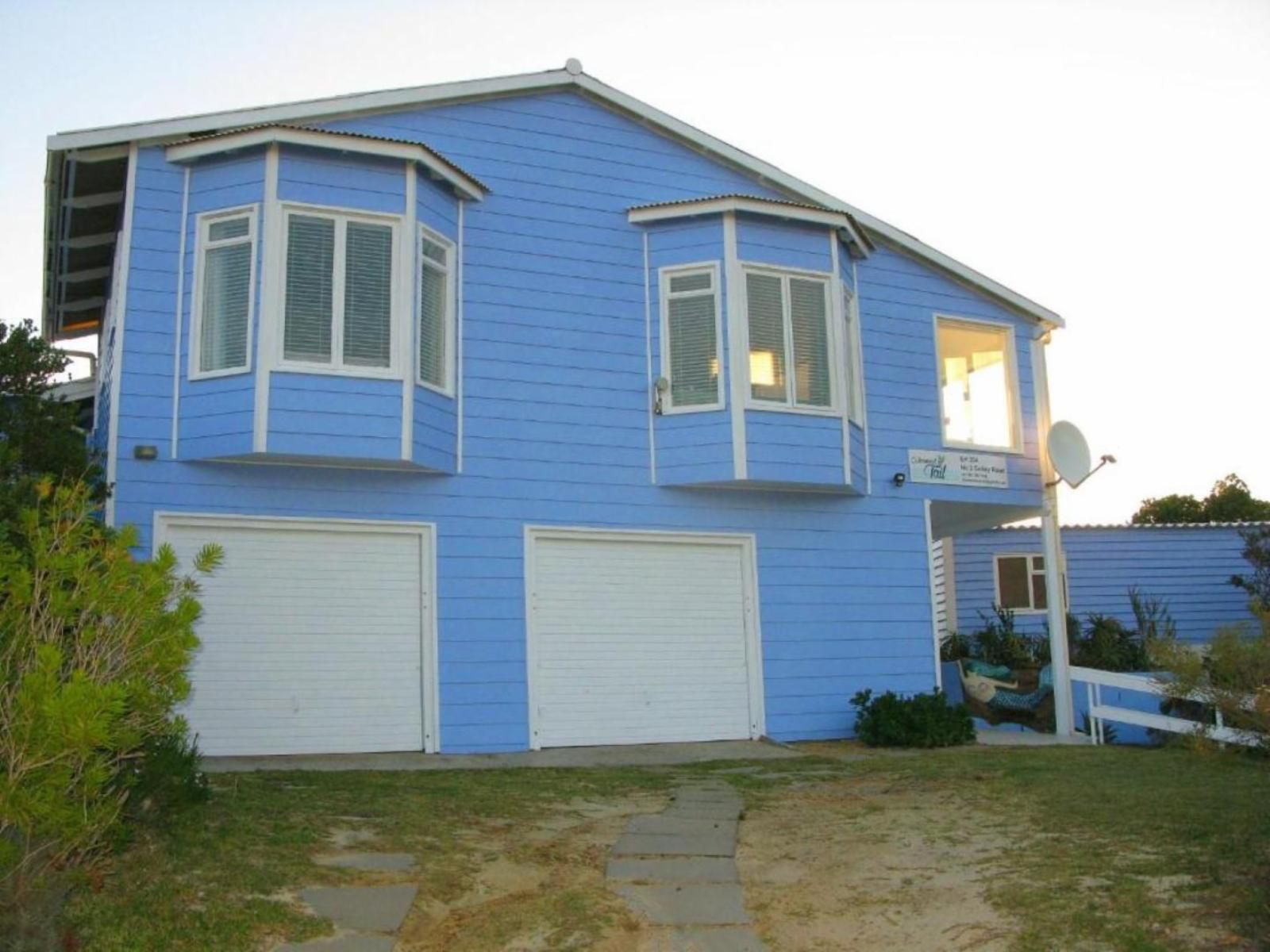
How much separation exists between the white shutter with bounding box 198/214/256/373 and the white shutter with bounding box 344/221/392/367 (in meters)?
0.96

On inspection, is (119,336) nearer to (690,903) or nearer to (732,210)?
(732,210)

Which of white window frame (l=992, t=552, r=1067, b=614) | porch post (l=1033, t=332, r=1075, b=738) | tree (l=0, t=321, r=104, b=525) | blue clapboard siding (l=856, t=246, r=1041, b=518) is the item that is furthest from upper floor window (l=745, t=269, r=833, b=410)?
white window frame (l=992, t=552, r=1067, b=614)

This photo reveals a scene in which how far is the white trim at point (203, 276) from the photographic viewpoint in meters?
12.4

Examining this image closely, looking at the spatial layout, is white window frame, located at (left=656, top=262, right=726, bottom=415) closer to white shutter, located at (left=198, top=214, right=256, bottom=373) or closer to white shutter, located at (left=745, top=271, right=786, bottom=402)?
white shutter, located at (left=745, top=271, right=786, bottom=402)

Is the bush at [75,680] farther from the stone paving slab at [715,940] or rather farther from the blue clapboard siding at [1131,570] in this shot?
the blue clapboard siding at [1131,570]

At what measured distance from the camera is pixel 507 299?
14039 millimetres

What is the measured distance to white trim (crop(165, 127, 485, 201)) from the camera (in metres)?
12.4

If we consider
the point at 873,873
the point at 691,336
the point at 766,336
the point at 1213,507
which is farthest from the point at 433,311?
the point at 1213,507

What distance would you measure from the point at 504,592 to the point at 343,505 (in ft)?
6.32

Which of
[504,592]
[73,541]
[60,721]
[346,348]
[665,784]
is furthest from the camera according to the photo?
[504,592]

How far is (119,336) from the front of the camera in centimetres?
1261

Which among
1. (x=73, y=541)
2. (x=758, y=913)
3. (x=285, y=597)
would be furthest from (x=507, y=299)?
(x=758, y=913)

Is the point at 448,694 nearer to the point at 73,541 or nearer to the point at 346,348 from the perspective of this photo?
the point at 346,348

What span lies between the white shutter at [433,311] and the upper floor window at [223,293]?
1725 mm
